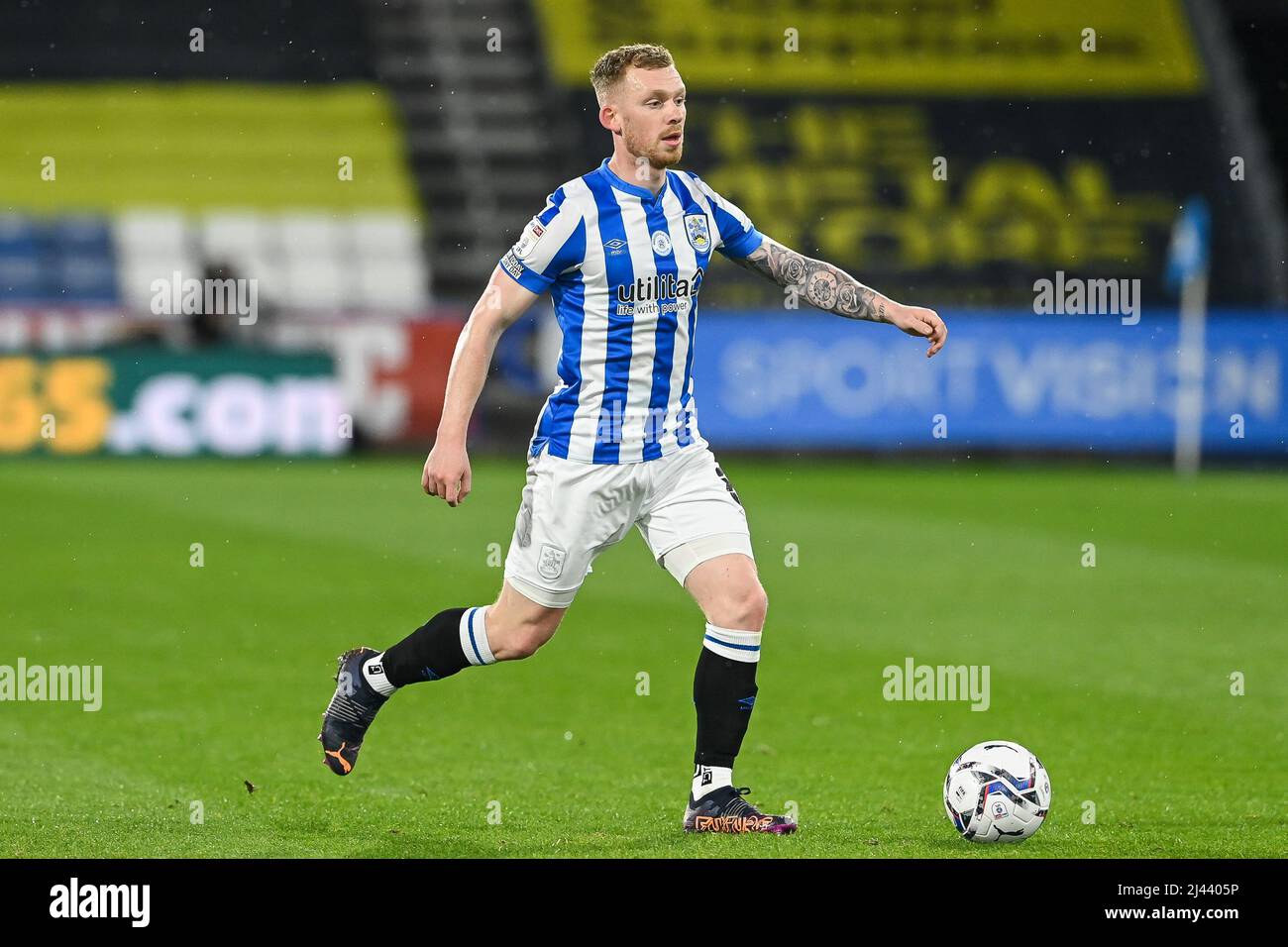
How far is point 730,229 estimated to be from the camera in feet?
21.2

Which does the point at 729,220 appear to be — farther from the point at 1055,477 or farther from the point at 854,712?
the point at 1055,477

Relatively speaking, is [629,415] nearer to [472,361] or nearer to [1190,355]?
[472,361]

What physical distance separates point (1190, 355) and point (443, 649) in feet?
54.4

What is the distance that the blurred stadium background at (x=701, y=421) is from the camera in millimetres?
7195

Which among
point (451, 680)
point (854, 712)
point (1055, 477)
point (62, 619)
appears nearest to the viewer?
point (854, 712)

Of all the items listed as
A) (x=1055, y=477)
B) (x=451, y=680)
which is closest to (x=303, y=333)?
(x=1055, y=477)

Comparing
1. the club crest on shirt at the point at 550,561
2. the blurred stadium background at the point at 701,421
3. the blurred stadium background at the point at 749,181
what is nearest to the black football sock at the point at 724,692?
the blurred stadium background at the point at 701,421

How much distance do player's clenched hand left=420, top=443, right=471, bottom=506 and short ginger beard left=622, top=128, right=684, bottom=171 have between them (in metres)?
1.04

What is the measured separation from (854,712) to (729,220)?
8.99 feet

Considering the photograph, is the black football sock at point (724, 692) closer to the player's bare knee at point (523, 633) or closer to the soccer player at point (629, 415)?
the soccer player at point (629, 415)

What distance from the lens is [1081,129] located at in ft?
88.7

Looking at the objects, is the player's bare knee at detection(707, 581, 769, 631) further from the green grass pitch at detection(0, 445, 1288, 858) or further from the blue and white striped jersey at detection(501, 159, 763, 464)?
the green grass pitch at detection(0, 445, 1288, 858)

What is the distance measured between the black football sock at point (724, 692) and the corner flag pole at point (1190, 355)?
51.6 feet

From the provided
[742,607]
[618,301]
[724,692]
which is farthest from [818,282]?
[724,692]
